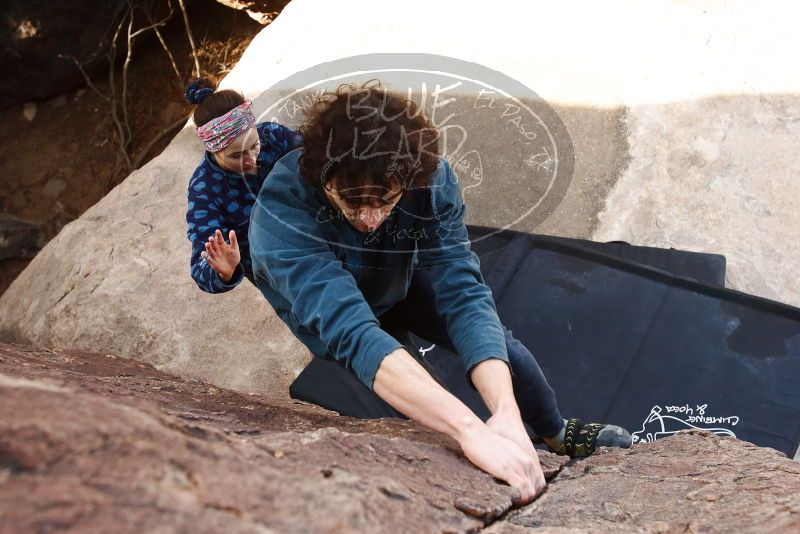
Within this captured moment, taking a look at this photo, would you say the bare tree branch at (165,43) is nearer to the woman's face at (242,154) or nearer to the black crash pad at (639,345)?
the black crash pad at (639,345)

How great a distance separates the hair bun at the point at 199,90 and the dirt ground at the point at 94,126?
8.73 feet

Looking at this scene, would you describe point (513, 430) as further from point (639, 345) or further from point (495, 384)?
point (639, 345)

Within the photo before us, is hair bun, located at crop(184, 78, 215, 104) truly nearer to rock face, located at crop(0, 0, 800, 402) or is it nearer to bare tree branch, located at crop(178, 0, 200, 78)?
rock face, located at crop(0, 0, 800, 402)

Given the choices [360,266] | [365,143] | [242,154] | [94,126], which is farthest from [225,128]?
[94,126]

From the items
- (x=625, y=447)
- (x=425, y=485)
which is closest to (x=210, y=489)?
(x=425, y=485)

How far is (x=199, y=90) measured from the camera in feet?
7.91

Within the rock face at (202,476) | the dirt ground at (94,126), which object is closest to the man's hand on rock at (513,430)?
the rock face at (202,476)

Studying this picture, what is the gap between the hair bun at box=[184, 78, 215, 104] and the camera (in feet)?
7.88

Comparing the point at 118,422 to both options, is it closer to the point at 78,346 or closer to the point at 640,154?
the point at 78,346

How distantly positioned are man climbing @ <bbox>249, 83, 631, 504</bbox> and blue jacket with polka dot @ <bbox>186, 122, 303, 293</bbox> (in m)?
0.36

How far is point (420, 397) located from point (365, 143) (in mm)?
474

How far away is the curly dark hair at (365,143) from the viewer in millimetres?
1579

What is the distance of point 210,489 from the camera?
1.00 meters

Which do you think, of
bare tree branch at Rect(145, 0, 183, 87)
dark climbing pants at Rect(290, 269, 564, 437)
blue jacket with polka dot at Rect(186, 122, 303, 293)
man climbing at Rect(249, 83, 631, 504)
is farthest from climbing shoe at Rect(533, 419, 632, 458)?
bare tree branch at Rect(145, 0, 183, 87)
